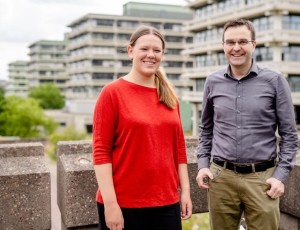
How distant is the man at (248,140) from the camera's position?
367 cm

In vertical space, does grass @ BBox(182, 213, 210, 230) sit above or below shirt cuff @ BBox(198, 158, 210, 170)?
below

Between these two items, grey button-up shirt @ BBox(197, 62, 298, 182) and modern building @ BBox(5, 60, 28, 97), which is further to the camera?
modern building @ BBox(5, 60, 28, 97)

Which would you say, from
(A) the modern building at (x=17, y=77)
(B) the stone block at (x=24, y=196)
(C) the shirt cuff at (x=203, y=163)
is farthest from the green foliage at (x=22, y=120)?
(A) the modern building at (x=17, y=77)

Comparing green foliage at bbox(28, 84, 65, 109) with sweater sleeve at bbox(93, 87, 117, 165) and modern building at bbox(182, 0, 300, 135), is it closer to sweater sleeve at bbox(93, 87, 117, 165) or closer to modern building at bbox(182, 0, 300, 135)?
modern building at bbox(182, 0, 300, 135)

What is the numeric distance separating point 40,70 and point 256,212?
119 meters

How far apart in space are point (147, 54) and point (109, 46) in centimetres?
7728

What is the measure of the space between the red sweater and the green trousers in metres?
0.74

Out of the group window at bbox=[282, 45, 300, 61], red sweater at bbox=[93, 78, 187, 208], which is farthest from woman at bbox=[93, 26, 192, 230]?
window at bbox=[282, 45, 300, 61]

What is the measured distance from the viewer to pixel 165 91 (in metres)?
3.33

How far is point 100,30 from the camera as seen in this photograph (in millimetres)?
78750

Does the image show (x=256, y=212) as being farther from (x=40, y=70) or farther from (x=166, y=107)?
(x=40, y=70)

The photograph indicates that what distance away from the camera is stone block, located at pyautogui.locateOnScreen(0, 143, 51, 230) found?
366cm

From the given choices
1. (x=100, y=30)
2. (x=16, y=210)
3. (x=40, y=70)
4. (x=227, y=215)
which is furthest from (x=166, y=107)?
(x=40, y=70)

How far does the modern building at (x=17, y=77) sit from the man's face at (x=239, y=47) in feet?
521
